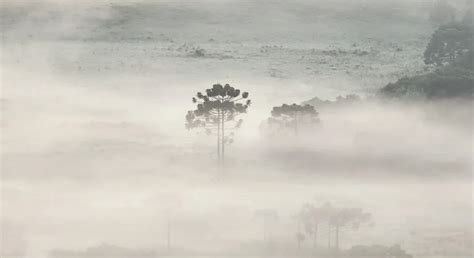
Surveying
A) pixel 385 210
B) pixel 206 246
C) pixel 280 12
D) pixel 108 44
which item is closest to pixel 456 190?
pixel 385 210

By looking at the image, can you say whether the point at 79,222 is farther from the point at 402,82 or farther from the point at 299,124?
the point at 402,82

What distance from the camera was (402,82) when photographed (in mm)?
94438

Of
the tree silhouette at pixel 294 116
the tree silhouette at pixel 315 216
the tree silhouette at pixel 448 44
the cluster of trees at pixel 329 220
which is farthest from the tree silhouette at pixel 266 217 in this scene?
the tree silhouette at pixel 448 44

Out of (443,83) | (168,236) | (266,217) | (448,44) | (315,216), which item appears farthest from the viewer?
(448,44)

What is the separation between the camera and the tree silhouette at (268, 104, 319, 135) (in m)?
74.8

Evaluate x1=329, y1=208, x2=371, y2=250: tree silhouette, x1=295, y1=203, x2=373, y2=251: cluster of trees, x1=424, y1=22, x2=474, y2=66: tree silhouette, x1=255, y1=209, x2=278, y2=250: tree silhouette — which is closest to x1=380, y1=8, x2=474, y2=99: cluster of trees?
x1=424, y1=22, x2=474, y2=66: tree silhouette

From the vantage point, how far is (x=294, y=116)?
75.8m

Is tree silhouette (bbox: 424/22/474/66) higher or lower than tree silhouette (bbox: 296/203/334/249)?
higher

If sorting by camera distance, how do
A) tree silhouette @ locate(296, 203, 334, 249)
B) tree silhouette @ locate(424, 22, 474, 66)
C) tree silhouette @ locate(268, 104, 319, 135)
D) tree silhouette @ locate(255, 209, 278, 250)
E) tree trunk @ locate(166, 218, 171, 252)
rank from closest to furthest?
tree trunk @ locate(166, 218, 171, 252) → tree silhouette @ locate(296, 203, 334, 249) → tree silhouette @ locate(255, 209, 278, 250) → tree silhouette @ locate(268, 104, 319, 135) → tree silhouette @ locate(424, 22, 474, 66)

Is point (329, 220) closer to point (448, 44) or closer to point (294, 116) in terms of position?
point (294, 116)

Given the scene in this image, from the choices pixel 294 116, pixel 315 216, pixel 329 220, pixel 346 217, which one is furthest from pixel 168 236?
pixel 294 116

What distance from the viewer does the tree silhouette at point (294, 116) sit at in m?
74.8

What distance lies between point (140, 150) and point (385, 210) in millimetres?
28325

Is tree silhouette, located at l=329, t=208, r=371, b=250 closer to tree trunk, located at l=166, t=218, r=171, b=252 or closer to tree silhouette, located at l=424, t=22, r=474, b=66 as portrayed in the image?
tree trunk, located at l=166, t=218, r=171, b=252
